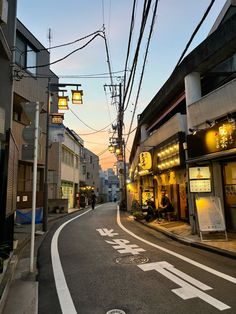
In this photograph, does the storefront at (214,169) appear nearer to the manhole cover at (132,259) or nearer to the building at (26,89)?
the manhole cover at (132,259)

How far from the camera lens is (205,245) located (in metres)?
8.98

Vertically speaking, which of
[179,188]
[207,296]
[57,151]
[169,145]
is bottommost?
[207,296]

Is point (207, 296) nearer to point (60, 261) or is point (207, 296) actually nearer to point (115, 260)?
point (115, 260)

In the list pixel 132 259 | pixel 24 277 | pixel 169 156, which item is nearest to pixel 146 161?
pixel 169 156

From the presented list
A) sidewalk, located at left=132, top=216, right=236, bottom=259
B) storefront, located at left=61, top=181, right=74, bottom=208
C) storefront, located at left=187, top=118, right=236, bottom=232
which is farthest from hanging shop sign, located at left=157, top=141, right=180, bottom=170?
storefront, located at left=61, top=181, right=74, bottom=208

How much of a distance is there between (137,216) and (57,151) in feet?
47.4

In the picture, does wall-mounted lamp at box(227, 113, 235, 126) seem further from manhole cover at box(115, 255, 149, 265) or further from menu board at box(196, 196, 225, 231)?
manhole cover at box(115, 255, 149, 265)

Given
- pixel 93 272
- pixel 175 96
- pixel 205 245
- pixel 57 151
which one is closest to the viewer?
pixel 93 272

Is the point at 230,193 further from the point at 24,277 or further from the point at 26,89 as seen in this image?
the point at 26,89

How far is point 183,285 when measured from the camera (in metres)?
5.37

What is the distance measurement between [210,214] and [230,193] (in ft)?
6.05

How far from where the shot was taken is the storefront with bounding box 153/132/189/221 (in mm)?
13816

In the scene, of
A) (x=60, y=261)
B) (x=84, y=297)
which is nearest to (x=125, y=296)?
(x=84, y=297)

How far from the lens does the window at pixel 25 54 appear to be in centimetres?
1664
